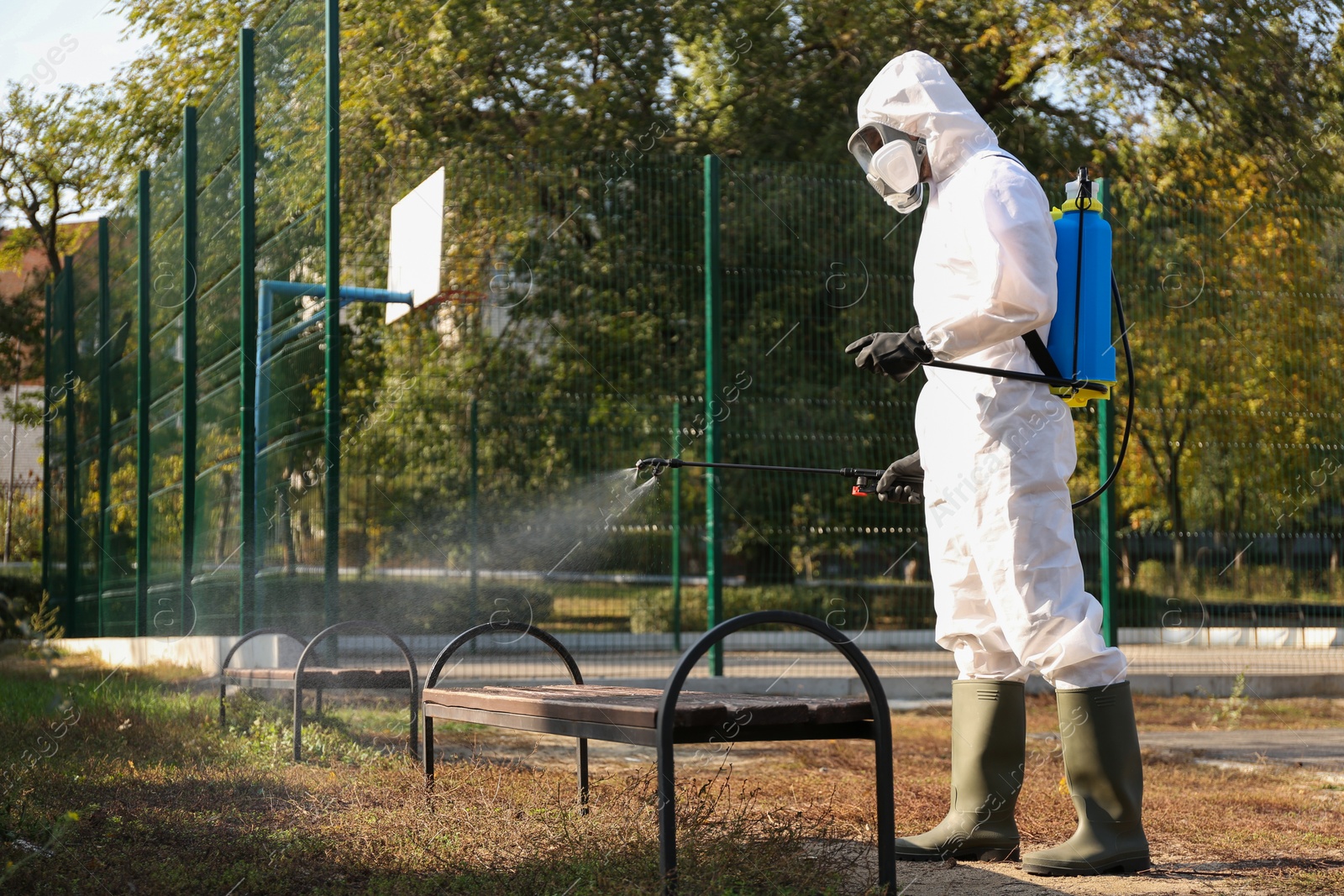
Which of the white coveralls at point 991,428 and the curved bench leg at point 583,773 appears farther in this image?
the curved bench leg at point 583,773

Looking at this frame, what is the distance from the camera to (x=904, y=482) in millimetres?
4441

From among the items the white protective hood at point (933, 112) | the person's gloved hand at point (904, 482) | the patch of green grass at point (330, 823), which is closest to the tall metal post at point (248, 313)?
the patch of green grass at point (330, 823)

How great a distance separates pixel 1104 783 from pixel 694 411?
5.75 meters

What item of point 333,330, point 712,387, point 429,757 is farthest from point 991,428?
point 712,387

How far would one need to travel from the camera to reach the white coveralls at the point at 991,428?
3840mm

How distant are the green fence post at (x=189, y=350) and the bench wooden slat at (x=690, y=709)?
4855 mm

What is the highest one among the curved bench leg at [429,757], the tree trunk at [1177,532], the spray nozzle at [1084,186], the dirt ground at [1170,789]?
the spray nozzle at [1084,186]

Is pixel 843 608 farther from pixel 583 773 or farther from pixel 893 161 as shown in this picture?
pixel 893 161

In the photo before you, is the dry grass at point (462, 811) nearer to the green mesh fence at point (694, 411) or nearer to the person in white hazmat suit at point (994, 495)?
the person in white hazmat suit at point (994, 495)

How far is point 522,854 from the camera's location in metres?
3.47

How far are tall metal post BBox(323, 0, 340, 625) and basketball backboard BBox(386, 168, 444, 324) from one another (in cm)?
91

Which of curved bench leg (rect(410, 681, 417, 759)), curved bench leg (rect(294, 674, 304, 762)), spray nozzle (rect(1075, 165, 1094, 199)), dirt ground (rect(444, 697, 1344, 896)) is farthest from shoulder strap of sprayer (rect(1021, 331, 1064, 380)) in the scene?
curved bench leg (rect(294, 674, 304, 762))

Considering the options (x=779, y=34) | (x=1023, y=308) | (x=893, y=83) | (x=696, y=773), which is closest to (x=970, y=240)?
(x=1023, y=308)

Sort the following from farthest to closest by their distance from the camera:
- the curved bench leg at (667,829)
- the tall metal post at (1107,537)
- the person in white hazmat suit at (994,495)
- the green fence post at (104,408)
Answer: the green fence post at (104,408), the tall metal post at (1107,537), the person in white hazmat suit at (994,495), the curved bench leg at (667,829)
